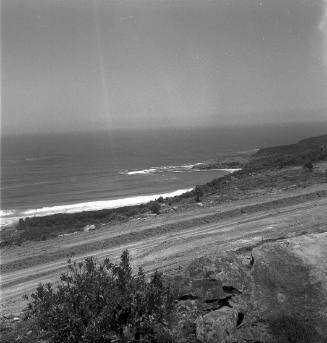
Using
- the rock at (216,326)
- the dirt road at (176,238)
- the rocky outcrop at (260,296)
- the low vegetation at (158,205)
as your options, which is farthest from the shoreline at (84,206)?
the rock at (216,326)

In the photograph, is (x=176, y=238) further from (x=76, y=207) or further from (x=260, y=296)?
(x=76, y=207)

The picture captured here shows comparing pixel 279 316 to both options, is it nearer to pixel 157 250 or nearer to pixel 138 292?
pixel 138 292

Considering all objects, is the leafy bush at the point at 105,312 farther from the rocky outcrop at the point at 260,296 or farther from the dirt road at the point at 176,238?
the dirt road at the point at 176,238

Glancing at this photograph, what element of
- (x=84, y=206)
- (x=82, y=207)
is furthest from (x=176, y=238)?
(x=84, y=206)

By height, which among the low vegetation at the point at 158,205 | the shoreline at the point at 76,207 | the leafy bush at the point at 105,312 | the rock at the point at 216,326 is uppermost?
the leafy bush at the point at 105,312

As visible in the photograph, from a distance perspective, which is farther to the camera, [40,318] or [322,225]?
[322,225]

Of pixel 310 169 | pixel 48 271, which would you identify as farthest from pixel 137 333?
pixel 310 169

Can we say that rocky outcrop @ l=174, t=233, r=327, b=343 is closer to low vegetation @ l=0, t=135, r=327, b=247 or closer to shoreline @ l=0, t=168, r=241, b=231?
low vegetation @ l=0, t=135, r=327, b=247
